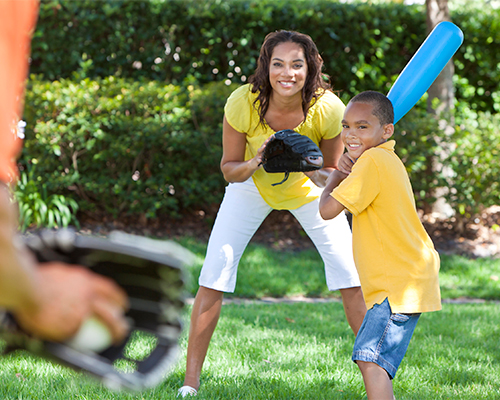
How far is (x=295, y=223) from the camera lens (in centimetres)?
748

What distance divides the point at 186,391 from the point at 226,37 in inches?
225

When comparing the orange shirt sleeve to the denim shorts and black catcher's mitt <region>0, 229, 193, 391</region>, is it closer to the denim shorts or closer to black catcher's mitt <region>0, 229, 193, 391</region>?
black catcher's mitt <region>0, 229, 193, 391</region>

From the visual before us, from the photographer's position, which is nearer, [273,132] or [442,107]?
[273,132]

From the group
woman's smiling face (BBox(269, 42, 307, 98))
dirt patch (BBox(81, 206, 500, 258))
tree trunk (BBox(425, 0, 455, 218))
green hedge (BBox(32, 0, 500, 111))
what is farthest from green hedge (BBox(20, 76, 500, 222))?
woman's smiling face (BBox(269, 42, 307, 98))

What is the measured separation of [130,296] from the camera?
0.95 meters

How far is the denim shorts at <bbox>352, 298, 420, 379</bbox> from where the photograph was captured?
2.24m

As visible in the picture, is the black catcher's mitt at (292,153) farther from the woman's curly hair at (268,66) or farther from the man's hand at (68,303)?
the man's hand at (68,303)

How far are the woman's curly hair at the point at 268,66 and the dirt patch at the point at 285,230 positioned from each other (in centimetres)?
402

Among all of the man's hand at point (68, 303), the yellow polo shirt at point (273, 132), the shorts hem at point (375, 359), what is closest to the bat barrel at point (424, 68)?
the yellow polo shirt at point (273, 132)

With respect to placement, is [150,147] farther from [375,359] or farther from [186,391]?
[375,359]

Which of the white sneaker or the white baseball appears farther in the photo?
the white sneaker

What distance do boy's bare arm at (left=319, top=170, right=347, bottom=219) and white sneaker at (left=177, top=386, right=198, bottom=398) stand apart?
3.79ft

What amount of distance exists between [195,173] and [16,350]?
19.0 feet

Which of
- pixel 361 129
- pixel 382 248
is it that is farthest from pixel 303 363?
pixel 361 129
